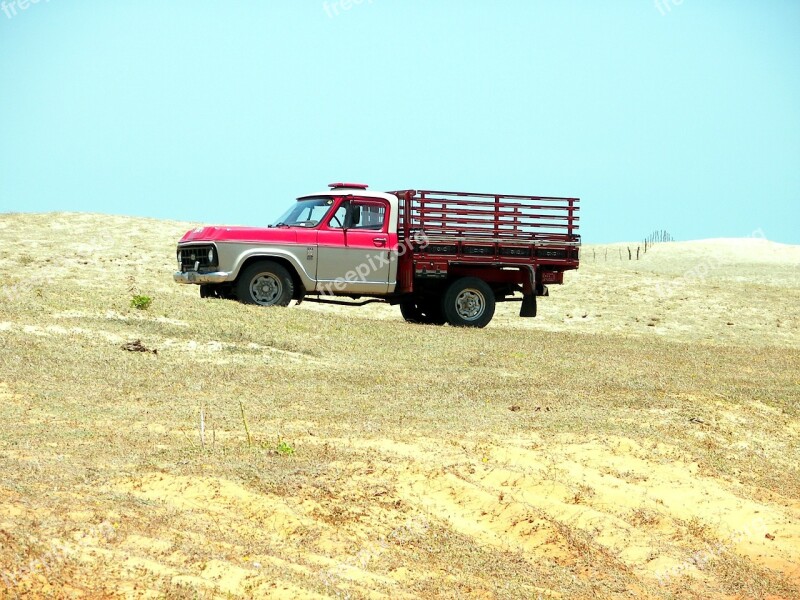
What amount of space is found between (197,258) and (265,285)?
126cm

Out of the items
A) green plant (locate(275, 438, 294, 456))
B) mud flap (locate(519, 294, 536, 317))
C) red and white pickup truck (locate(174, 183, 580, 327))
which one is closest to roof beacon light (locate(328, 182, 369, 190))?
red and white pickup truck (locate(174, 183, 580, 327))

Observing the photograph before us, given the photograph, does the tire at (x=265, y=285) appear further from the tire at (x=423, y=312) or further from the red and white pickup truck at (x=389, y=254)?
the tire at (x=423, y=312)

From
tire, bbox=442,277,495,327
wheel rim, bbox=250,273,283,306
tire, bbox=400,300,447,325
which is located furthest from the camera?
tire, bbox=400,300,447,325

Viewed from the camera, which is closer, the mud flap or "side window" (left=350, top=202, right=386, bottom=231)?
"side window" (left=350, top=202, right=386, bottom=231)

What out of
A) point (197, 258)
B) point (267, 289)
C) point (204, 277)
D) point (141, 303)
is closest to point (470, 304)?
point (267, 289)

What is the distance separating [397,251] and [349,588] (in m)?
12.8

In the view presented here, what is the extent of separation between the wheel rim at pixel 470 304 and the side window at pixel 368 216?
2.12 m

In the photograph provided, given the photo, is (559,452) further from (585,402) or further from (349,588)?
(349,588)

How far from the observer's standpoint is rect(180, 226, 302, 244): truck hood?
1730cm

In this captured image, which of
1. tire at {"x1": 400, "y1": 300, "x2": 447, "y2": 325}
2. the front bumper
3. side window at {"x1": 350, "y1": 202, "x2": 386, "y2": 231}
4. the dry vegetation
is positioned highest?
side window at {"x1": 350, "y1": 202, "x2": 386, "y2": 231}

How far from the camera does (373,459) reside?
8562mm

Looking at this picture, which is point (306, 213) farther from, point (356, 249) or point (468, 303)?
point (468, 303)

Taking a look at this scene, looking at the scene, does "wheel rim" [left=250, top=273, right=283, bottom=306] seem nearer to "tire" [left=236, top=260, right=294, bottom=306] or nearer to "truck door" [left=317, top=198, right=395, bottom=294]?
"tire" [left=236, top=260, right=294, bottom=306]

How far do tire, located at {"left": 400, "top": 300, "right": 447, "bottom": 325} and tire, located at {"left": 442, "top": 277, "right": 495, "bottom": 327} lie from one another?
528 millimetres
